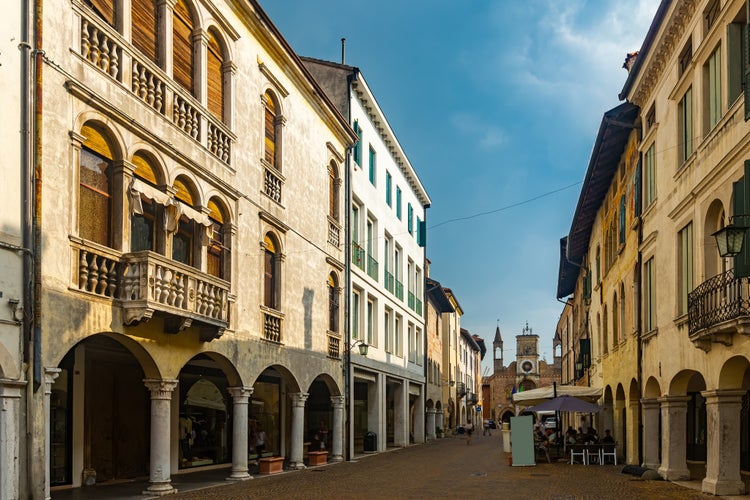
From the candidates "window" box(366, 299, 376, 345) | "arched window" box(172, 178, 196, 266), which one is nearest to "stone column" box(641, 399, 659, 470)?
"arched window" box(172, 178, 196, 266)

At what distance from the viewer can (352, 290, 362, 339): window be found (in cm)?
2969

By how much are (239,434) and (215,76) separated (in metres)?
8.06

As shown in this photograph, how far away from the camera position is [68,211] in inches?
513

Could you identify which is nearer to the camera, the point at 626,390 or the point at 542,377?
the point at 626,390

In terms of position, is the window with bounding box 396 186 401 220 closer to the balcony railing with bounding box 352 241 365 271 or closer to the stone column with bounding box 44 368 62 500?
the balcony railing with bounding box 352 241 365 271

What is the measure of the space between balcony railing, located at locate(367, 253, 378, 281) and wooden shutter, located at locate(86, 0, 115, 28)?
1848 cm

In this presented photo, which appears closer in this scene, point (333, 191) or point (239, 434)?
point (239, 434)

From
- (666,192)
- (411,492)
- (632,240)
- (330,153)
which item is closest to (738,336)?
(666,192)

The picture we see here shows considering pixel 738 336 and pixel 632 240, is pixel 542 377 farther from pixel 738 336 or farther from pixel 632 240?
pixel 738 336

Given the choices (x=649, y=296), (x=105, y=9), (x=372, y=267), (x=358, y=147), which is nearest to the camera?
(x=105, y=9)

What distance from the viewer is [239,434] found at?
19.5 meters

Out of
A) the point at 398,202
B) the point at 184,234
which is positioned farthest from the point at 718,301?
the point at 398,202

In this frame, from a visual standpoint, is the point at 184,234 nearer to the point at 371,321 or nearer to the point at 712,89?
the point at 712,89

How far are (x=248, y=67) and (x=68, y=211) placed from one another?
329 inches
